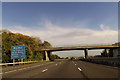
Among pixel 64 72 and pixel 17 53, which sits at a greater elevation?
pixel 17 53

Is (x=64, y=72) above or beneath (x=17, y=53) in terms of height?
beneath

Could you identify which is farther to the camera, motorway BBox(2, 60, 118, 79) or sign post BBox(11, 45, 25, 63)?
sign post BBox(11, 45, 25, 63)

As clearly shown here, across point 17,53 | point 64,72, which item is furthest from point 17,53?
point 64,72

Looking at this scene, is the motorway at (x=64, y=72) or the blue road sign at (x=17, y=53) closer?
the motorway at (x=64, y=72)

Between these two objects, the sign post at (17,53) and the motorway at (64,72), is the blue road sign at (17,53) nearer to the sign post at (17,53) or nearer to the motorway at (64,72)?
the sign post at (17,53)

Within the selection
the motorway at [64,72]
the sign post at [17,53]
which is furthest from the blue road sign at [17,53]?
the motorway at [64,72]

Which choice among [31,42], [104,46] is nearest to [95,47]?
[104,46]

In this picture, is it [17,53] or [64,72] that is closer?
[64,72]

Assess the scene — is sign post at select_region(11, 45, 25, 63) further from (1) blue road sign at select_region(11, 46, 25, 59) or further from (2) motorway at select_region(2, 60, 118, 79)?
(2) motorway at select_region(2, 60, 118, 79)

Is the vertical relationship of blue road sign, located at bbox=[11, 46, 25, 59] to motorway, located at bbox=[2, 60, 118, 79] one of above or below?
above

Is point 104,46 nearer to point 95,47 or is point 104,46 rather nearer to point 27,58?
point 95,47

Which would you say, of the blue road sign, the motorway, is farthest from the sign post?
the motorway

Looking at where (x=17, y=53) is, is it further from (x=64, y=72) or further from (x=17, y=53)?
(x=64, y=72)

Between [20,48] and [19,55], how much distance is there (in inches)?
60.0
